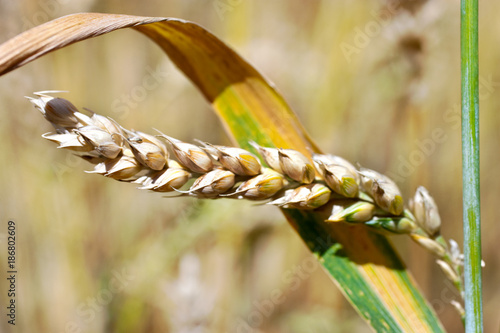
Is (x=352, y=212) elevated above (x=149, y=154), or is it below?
below

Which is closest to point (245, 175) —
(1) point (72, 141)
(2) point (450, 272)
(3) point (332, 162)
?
(3) point (332, 162)

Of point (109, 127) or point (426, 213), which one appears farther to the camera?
point (426, 213)

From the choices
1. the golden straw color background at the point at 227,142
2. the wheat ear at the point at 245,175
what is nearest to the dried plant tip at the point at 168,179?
the wheat ear at the point at 245,175

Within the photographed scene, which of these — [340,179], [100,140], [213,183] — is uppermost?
[100,140]

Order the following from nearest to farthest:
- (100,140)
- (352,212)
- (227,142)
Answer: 1. (100,140)
2. (352,212)
3. (227,142)

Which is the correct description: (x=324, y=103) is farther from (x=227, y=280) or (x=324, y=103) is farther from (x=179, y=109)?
(x=227, y=280)

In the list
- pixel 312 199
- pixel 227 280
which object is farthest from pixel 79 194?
pixel 312 199

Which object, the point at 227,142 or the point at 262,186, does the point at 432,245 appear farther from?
the point at 227,142
